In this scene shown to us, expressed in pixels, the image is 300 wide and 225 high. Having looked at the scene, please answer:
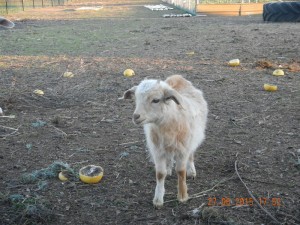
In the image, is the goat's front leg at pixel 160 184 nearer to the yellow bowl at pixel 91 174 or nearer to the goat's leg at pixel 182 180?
the goat's leg at pixel 182 180

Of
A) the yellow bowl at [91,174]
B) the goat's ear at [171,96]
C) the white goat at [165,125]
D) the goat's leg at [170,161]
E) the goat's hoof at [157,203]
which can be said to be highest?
the goat's ear at [171,96]

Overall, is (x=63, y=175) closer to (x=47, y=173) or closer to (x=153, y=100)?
(x=47, y=173)

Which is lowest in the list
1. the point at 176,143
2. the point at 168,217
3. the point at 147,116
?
the point at 168,217

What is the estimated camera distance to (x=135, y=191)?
13.3 feet

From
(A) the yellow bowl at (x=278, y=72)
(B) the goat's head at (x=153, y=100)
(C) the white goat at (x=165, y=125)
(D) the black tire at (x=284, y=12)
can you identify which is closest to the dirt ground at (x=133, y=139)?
(A) the yellow bowl at (x=278, y=72)

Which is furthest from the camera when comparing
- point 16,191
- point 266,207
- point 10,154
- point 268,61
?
point 268,61

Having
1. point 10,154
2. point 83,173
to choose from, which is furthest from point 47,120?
point 83,173

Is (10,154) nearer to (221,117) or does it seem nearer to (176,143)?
(176,143)

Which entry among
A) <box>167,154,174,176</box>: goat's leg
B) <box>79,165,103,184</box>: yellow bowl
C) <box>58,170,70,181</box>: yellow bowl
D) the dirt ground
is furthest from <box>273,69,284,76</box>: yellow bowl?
<box>58,170,70,181</box>: yellow bowl

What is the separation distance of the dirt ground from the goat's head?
974mm

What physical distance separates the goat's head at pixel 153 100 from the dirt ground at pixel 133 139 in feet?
3.19

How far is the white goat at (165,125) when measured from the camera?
3459 mm

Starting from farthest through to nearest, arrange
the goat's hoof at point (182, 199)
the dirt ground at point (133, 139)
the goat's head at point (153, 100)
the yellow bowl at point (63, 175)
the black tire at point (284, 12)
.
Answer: the black tire at point (284, 12), the yellow bowl at point (63, 175), the goat's hoof at point (182, 199), the dirt ground at point (133, 139), the goat's head at point (153, 100)

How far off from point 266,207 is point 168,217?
0.97m
